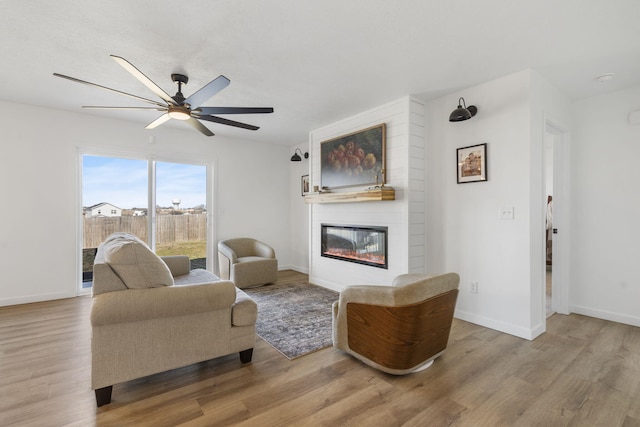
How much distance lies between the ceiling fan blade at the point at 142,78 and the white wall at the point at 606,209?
182 inches

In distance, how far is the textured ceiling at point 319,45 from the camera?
2.12 meters

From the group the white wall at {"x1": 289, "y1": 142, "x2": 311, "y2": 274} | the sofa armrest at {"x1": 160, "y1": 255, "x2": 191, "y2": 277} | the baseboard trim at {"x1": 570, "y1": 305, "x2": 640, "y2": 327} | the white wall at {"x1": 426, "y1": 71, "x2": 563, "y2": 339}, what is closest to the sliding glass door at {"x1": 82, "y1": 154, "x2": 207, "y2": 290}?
the sofa armrest at {"x1": 160, "y1": 255, "x2": 191, "y2": 277}

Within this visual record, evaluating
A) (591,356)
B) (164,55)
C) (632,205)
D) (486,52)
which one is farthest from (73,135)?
(632,205)

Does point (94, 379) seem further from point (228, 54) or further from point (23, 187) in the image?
point (23, 187)

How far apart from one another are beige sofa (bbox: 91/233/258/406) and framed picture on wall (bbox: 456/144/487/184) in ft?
9.05

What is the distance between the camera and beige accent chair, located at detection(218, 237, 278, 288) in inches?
189

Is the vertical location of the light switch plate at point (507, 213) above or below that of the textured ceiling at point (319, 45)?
below

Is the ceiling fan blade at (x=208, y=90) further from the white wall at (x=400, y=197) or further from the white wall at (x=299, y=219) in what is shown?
the white wall at (x=299, y=219)

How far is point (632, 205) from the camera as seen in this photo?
3314 mm

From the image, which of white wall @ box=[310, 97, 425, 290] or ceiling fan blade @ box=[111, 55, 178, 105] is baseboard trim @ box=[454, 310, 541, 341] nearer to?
white wall @ box=[310, 97, 425, 290]

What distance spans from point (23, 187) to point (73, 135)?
0.94 metres

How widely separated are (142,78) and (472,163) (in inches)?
129

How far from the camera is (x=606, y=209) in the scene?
137 inches

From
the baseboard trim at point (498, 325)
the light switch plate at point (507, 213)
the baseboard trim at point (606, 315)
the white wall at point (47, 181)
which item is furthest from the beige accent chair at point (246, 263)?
the baseboard trim at point (606, 315)
